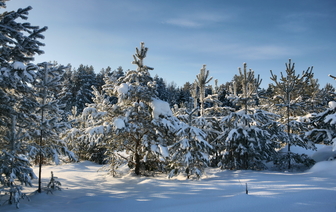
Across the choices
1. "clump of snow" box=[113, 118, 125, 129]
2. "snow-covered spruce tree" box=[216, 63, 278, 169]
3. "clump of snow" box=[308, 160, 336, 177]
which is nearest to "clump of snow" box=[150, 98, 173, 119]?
"clump of snow" box=[113, 118, 125, 129]

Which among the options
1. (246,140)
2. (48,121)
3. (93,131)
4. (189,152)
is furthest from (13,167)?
(246,140)

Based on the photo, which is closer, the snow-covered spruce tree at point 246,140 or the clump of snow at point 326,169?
the clump of snow at point 326,169

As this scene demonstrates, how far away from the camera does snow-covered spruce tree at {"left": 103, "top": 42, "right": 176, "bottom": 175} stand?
10.2m

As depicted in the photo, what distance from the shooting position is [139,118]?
1078 centimetres

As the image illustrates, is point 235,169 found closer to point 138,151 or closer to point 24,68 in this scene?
point 138,151

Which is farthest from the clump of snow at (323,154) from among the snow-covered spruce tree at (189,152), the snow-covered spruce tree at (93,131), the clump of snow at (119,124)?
the snow-covered spruce tree at (93,131)

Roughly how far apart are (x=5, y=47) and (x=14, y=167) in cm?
436

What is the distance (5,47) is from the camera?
7.54 metres

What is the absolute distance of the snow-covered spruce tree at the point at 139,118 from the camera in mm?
10188

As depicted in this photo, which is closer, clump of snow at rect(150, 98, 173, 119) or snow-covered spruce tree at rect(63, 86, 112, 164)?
snow-covered spruce tree at rect(63, 86, 112, 164)

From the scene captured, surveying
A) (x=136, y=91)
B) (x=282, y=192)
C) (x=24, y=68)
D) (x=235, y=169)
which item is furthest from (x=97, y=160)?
(x=282, y=192)

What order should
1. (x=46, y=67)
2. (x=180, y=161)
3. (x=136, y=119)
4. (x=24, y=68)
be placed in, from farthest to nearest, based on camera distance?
(x=136, y=119)
(x=180, y=161)
(x=46, y=67)
(x=24, y=68)

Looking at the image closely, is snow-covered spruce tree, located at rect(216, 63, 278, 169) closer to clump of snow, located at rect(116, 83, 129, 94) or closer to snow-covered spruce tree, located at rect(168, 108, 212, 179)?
snow-covered spruce tree, located at rect(168, 108, 212, 179)

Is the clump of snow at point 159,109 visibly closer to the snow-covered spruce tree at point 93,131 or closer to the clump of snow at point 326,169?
the snow-covered spruce tree at point 93,131
